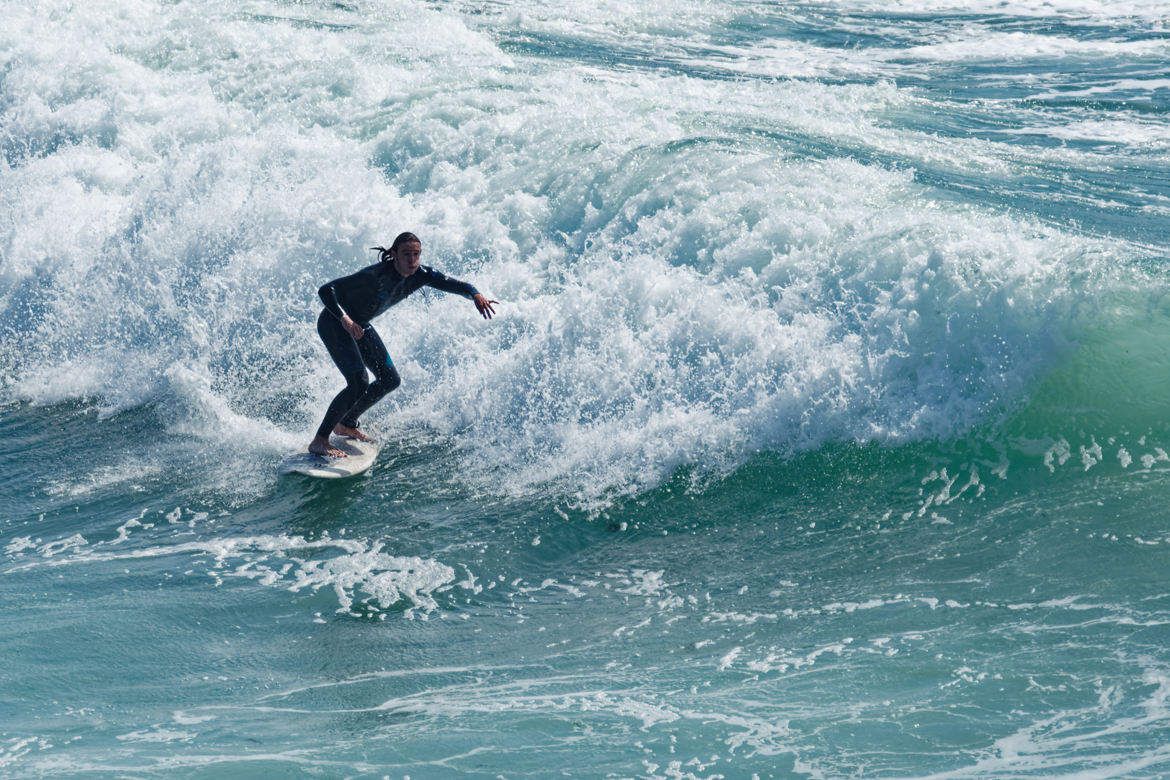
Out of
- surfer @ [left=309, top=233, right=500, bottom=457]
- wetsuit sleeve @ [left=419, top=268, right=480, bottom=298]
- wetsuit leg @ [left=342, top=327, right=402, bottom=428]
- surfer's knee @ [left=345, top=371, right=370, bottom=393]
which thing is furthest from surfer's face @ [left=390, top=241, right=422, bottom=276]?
surfer's knee @ [left=345, top=371, right=370, bottom=393]

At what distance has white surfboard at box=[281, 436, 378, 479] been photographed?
7.97 metres

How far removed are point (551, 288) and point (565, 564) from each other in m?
3.13

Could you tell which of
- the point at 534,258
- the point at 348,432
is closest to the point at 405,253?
the point at 348,432

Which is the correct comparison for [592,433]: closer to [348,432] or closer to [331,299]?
[348,432]

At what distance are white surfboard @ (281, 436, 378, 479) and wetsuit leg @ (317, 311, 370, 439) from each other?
0.17m

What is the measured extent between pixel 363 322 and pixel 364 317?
0.04m

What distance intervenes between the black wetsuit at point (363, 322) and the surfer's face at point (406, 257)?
0.25 feet

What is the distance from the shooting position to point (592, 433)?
8000mm

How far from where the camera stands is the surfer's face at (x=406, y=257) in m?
7.55

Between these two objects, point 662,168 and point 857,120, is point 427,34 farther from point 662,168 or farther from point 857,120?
point 662,168

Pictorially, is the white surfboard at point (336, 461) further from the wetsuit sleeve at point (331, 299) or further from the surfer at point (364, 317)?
the wetsuit sleeve at point (331, 299)

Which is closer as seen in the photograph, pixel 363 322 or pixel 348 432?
pixel 363 322

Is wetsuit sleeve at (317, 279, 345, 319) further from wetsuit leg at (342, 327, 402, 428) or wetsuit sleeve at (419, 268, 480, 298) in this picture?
wetsuit sleeve at (419, 268, 480, 298)

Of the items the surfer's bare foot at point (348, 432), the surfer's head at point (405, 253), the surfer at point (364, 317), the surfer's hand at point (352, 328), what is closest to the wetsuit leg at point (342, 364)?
the surfer at point (364, 317)
